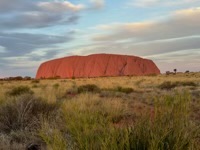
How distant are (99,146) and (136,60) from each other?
6965 inches

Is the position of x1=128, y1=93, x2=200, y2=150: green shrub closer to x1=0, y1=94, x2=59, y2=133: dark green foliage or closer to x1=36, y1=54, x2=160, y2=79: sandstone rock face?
x1=0, y1=94, x2=59, y2=133: dark green foliage

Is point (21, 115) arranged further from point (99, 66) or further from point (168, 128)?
point (99, 66)

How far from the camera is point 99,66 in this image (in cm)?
17150

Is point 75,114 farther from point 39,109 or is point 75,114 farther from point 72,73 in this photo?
point 72,73

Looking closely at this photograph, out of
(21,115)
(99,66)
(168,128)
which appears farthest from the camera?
(99,66)

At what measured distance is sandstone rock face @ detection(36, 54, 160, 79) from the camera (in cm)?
16938

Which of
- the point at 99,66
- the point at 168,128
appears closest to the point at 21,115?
the point at 168,128

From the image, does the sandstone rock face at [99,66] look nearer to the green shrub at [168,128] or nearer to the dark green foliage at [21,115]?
the dark green foliage at [21,115]

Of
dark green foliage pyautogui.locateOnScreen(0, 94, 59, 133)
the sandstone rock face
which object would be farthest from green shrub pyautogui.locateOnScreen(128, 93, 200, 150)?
the sandstone rock face

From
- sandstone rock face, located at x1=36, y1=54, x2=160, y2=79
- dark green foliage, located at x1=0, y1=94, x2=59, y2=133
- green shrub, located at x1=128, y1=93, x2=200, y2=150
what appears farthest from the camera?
sandstone rock face, located at x1=36, y1=54, x2=160, y2=79

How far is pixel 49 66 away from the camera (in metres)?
190

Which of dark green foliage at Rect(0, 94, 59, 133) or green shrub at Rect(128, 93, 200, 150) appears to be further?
dark green foliage at Rect(0, 94, 59, 133)

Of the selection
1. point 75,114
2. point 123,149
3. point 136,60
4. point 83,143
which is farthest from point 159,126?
Result: point 136,60

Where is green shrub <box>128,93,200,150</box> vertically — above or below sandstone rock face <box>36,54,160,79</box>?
below
